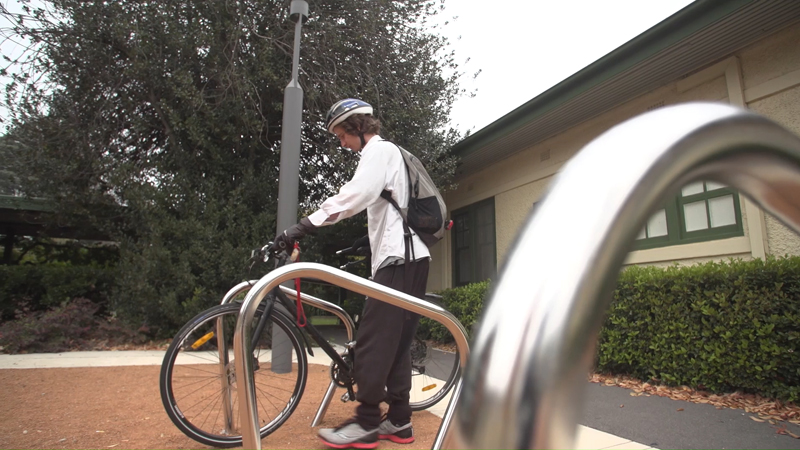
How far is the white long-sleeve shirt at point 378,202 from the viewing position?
2488 mm

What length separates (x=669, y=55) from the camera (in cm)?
482

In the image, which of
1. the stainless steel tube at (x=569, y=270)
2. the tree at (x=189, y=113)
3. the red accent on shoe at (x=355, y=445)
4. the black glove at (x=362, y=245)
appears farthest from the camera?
the tree at (x=189, y=113)

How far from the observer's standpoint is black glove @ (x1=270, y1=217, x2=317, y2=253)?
2.49 meters

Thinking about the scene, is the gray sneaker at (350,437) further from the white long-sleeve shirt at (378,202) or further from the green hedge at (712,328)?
the green hedge at (712,328)

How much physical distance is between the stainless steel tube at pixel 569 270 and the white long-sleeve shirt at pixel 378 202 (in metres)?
2.20

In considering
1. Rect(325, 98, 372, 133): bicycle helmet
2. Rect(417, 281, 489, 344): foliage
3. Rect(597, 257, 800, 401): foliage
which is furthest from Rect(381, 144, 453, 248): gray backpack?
Rect(417, 281, 489, 344): foliage

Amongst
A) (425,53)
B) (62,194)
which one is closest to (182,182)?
(62,194)

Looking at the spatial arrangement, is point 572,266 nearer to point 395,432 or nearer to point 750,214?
point 395,432

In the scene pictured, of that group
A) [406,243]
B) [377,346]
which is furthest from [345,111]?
[377,346]

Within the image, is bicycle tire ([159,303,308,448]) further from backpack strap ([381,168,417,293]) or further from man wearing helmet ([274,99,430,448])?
backpack strap ([381,168,417,293])

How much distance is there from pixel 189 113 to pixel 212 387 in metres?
5.11

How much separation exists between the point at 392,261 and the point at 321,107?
568 centimetres

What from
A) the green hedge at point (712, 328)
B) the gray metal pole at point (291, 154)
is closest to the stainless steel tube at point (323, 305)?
the green hedge at point (712, 328)

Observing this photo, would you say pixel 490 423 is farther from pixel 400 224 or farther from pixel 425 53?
pixel 425 53
